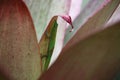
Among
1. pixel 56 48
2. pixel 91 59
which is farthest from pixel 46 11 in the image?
pixel 91 59

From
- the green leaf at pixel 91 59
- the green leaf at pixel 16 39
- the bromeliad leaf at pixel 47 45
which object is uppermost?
the green leaf at pixel 91 59

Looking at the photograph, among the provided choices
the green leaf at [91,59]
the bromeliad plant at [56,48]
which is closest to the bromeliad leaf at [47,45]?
the bromeliad plant at [56,48]

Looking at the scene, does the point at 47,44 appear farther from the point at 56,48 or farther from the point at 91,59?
the point at 91,59

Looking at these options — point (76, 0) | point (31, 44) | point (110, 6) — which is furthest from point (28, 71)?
point (76, 0)

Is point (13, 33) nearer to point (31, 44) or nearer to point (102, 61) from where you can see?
point (31, 44)

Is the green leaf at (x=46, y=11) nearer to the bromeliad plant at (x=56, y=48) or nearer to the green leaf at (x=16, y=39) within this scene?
the bromeliad plant at (x=56, y=48)

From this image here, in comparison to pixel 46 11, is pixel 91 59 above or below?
above

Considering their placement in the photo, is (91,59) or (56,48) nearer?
(91,59)
